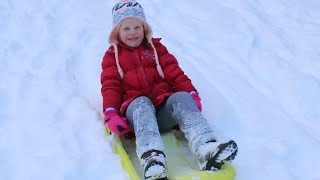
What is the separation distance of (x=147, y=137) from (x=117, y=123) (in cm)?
31

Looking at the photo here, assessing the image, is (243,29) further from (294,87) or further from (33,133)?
(33,133)

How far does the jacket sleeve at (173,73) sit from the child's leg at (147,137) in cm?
40

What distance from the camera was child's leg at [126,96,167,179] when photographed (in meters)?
2.79

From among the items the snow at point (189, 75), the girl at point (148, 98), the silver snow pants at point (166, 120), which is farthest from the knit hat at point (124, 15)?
the silver snow pants at point (166, 120)

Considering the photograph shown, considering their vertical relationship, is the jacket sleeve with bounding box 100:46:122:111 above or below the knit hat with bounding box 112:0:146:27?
below

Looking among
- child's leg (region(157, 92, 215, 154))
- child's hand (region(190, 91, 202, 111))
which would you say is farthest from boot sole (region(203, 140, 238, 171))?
child's hand (region(190, 91, 202, 111))

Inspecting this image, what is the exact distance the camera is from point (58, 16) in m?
5.72

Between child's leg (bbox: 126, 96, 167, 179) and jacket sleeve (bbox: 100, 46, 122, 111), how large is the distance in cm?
A: 19

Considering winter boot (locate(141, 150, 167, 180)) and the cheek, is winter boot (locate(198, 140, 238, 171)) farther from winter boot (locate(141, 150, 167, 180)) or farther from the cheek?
the cheek

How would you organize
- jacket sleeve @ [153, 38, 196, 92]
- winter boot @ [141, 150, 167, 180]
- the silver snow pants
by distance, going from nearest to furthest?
1. winter boot @ [141, 150, 167, 180]
2. the silver snow pants
3. jacket sleeve @ [153, 38, 196, 92]

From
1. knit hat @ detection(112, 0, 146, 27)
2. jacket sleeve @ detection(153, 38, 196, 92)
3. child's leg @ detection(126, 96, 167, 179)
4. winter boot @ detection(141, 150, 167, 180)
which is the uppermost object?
knit hat @ detection(112, 0, 146, 27)

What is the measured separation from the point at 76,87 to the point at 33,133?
75cm

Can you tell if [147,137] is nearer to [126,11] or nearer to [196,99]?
[196,99]

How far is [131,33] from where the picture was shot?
3.73 metres
